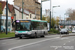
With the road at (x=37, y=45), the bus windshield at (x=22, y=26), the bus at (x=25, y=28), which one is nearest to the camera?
the road at (x=37, y=45)

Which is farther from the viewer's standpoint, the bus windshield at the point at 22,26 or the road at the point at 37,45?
the bus windshield at the point at 22,26

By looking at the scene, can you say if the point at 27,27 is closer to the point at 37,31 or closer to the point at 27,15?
the point at 37,31

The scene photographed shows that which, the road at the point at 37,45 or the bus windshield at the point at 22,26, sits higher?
the bus windshield at the point at 22,26

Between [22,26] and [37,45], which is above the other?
[22,26]

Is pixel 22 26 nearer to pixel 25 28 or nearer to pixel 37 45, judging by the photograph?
pixel 25 28

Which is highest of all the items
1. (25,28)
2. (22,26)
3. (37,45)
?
(22,26)

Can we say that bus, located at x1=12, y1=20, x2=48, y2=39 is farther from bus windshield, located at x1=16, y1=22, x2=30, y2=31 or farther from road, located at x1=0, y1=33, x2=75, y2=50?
road, located at x1=0, y1=33, x2=75, y2=50

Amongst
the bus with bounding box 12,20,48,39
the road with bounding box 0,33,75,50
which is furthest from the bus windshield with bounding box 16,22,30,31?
the road with bounding box 0,33,75,50

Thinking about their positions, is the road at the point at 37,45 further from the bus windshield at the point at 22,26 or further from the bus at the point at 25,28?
the bus windshield at the point at 22,26

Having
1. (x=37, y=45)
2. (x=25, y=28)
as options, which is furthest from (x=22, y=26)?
(x=37, y=45)

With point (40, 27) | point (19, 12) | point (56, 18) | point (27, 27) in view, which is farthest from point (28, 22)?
point (56, 18)

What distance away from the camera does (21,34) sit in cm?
3253

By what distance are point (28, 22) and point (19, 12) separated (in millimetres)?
51247

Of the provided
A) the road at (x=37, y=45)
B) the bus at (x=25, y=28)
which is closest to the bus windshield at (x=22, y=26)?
the bus at (x=25, y=28)
